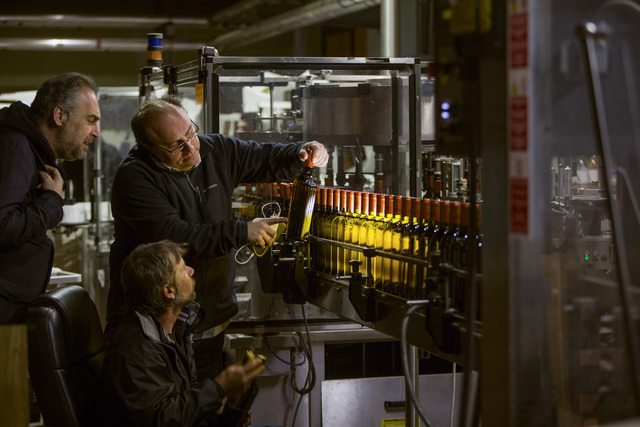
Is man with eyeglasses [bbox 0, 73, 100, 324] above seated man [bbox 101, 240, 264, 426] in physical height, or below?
above

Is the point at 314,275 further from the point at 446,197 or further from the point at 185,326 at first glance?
the point at 446,197

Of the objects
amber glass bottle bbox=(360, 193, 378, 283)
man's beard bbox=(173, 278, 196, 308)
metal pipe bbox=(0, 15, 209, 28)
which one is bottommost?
man's beard bbox=(173, 278, 196, 308)

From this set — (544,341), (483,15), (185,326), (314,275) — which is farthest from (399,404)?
(483,15)

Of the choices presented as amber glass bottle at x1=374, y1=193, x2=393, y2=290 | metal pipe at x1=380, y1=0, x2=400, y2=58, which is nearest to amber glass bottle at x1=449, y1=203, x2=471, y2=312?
amber glass bottle at x1=374, y1=193, x2=393, y2=290

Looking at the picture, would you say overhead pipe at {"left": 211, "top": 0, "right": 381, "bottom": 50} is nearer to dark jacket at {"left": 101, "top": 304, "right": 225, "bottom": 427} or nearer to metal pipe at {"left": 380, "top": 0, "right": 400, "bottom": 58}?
metal pipe at {"left": 380, "top": 0, "right": 400, "bottom": 58}

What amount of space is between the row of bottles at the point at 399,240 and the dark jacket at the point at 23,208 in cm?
93

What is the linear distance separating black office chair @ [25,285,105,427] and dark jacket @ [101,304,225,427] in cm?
6

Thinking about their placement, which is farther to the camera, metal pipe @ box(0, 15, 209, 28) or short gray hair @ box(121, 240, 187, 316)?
metal pipe @ box(0, 15, 209, 28)

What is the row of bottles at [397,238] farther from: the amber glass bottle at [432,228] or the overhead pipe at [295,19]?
the overhead pipe at [295,19]

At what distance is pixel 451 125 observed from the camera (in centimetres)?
160

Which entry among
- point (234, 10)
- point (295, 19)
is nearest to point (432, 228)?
point (295, 19)

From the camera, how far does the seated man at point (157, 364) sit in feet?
6.72

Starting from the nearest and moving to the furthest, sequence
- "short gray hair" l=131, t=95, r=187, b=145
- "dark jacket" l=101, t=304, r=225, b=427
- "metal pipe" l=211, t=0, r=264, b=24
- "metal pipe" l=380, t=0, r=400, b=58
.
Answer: "dark jacket" l=101, t=304, r=225, b=427, "short gray hair" l=131, t=95, r=187, b=145, "metal pipe" l=380, t=0, r=400, b=58, "metal pipe" l=211, t=0, r=264, b=24

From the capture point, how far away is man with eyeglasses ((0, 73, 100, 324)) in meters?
2.35
